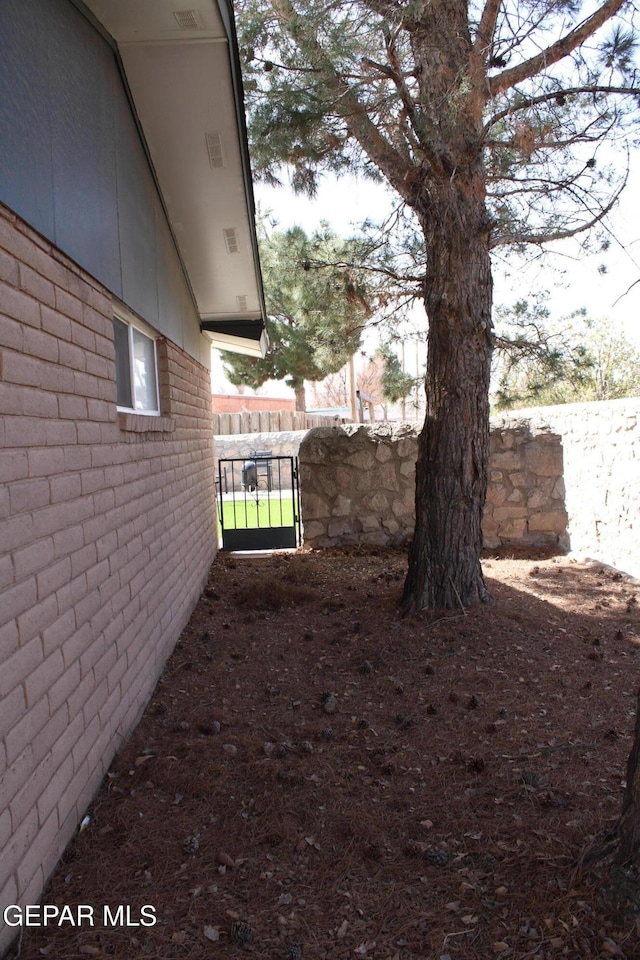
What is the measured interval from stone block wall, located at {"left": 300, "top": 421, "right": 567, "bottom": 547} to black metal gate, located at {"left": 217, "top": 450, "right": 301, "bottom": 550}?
17.9 inches

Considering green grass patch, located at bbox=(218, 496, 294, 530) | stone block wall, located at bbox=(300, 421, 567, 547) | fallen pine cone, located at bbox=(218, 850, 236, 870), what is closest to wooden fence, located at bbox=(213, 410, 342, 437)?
green grass patch, located at bbox=(218, 496, 294, 530)

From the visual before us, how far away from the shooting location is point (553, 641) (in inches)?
182

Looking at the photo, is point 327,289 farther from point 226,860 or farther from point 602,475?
point 226,860

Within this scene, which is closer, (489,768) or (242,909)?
(242,909)

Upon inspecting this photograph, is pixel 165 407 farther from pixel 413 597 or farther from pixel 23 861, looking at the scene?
pixel 23 861

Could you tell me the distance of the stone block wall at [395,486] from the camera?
7973 millimetres

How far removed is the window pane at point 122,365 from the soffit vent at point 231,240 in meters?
1.89

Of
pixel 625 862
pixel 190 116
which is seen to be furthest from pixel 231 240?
pixel 625 862

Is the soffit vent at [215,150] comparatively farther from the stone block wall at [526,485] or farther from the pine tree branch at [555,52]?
the stone block wall at [526,485]

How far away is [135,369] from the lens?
4391mm

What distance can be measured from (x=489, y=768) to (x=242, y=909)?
1.30 meters

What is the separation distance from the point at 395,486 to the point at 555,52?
4.93 metres

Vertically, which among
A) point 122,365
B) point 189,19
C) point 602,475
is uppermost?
point 189,19

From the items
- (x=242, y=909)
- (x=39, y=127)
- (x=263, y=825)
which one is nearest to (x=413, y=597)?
(x=263, y=825)
